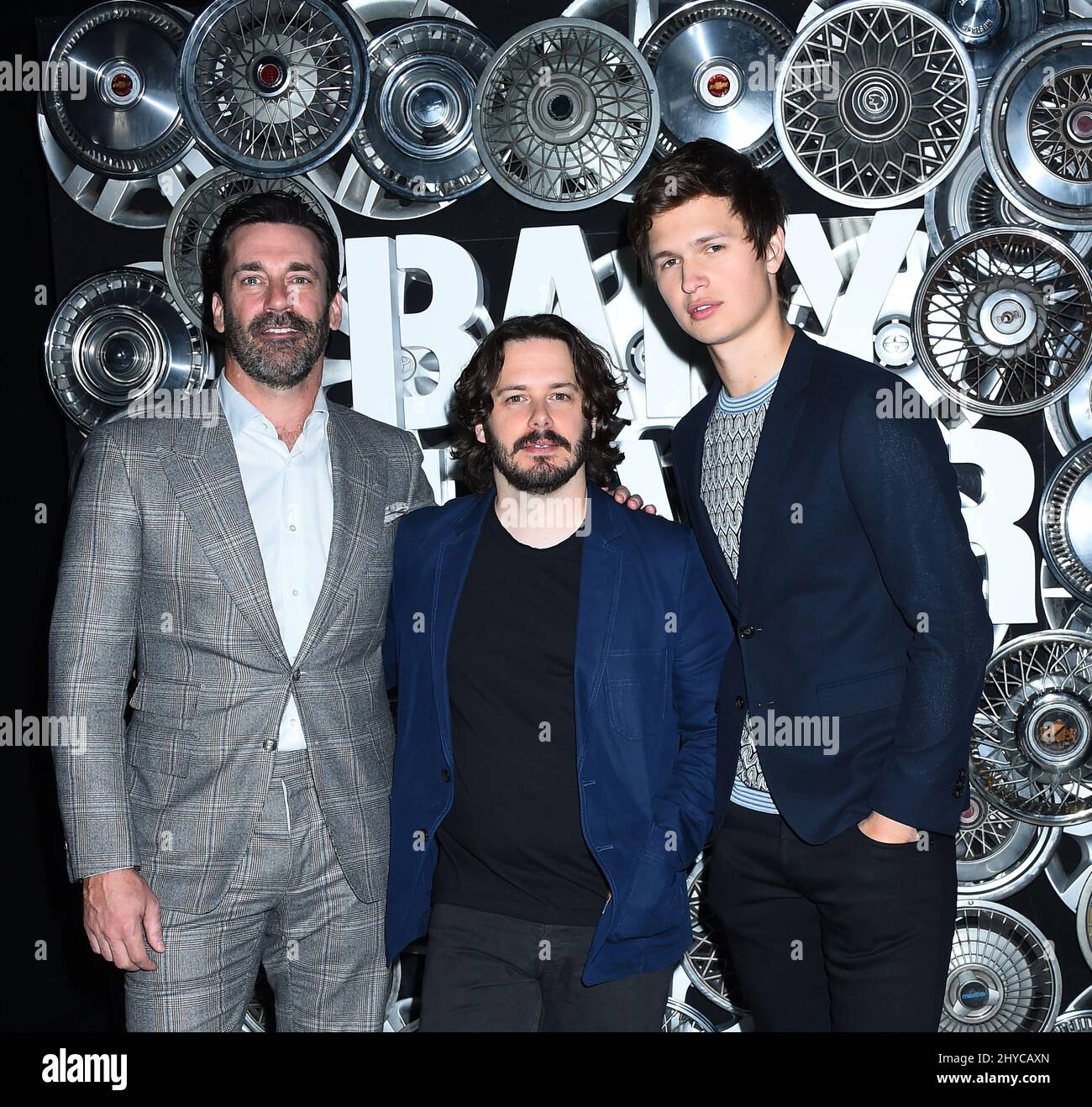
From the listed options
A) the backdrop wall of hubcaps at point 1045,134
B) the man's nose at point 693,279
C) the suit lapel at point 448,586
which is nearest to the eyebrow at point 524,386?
the suit lapel at point 448,586

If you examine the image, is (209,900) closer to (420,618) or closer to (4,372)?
(420,618)

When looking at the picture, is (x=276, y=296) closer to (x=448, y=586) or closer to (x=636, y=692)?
(x=448, y=586)

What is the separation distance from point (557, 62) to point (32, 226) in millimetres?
1985

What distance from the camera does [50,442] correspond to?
386 cm

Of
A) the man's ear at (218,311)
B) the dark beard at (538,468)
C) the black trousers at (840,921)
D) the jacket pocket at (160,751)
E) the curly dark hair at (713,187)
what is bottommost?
the black trousers at (840,921)

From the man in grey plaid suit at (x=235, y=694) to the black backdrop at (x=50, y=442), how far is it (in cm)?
105

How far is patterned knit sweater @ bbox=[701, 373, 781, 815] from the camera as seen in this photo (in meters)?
2.50

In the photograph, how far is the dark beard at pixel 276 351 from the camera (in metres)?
2.70

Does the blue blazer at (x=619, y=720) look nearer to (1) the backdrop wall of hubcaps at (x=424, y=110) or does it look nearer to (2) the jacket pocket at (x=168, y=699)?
(2) the jacket pocket at (x=168, y=699)

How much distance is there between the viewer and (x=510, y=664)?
2518 millimetres

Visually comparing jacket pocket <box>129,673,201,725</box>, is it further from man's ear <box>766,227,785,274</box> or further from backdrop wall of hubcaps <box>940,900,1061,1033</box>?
backdrop wall of hubcaps <box>940,900,1061,1033</box>

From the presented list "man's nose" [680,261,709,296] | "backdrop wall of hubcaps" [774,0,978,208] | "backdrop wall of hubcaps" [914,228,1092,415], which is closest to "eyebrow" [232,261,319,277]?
"man's nose" [680,261,709,296]

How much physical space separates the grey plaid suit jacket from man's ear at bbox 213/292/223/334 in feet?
1.08

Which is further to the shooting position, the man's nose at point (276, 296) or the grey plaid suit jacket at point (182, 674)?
the man's nose at point (276, 296)
